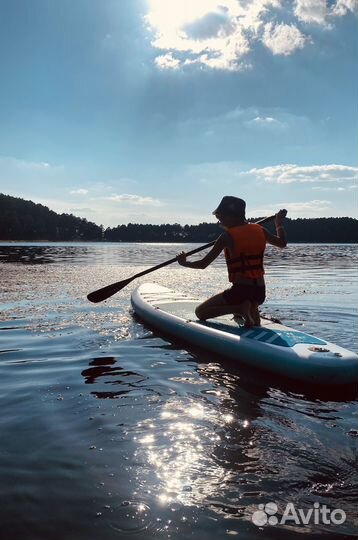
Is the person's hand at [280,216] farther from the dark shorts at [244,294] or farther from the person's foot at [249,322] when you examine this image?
the person's foot at [249,322]

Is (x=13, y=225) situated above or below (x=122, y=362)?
above

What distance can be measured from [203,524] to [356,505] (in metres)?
0.86

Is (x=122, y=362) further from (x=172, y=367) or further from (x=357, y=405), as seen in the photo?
(x=357, y=405)

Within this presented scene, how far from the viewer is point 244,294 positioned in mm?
5566

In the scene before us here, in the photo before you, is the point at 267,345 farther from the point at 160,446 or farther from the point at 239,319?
the point at 160,446

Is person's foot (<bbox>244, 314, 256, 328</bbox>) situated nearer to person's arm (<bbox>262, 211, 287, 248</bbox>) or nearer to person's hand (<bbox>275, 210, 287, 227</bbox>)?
person's arm (<bbox>262, 211, 287, 248</bbox>)

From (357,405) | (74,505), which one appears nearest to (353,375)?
(357,405)

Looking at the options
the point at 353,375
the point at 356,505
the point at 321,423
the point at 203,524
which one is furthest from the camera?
the point at 353,375

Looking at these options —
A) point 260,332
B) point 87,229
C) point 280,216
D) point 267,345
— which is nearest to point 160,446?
point 267,345

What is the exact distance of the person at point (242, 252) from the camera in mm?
5371

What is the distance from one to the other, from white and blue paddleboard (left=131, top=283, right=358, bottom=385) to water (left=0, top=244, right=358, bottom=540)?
0.17 m

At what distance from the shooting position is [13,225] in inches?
3551

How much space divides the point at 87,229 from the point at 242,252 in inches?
4488

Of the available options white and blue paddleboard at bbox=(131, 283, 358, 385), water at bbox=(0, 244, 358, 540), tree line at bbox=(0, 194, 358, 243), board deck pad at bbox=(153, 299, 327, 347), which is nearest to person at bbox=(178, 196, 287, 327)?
board deck pad at bbox=(153, 299, 327, 347)
